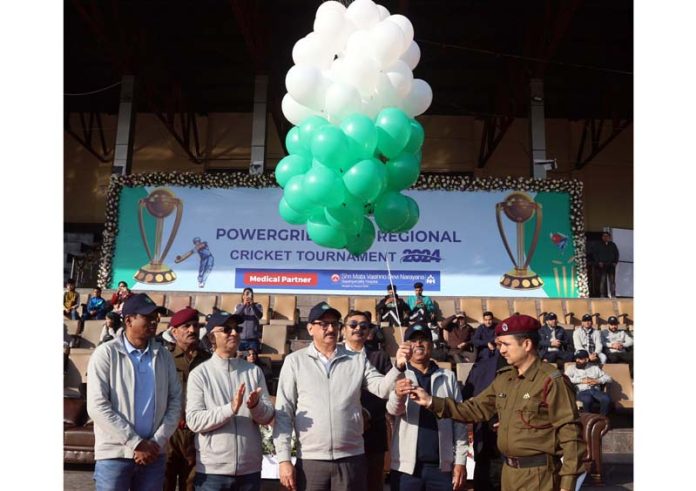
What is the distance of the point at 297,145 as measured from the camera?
413 centimetres

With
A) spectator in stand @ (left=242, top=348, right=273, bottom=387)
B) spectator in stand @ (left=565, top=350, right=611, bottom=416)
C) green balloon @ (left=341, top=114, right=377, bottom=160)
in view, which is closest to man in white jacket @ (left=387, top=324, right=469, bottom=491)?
green balloon @ (left=341, top=114, right=377, bottom=160)

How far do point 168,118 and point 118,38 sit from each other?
3.29 m

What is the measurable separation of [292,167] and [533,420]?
1.99 m

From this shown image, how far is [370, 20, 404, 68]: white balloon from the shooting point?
13.0ft

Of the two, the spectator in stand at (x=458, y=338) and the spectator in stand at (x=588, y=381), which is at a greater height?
the spectator in stand at (x=458, y=338)

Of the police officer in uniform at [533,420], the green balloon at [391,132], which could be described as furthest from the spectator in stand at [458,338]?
the police officer in uniform at [533,420]

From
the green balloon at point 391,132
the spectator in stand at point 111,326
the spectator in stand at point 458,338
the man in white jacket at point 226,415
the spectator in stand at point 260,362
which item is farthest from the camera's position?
the spectator in stand at point 458,338

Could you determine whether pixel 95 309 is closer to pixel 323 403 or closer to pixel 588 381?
pixel 588 381

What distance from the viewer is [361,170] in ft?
11.9

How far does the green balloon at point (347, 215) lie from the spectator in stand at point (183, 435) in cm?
95

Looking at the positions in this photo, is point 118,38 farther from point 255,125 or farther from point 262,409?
point 262,409

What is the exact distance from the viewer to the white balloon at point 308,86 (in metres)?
3.96

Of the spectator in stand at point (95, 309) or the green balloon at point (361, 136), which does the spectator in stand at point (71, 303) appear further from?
the green balloon at point (361, 136)

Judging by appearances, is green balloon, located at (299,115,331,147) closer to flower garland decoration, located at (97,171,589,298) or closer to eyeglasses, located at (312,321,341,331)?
eyeglasses, located at (312,321,341,331)
